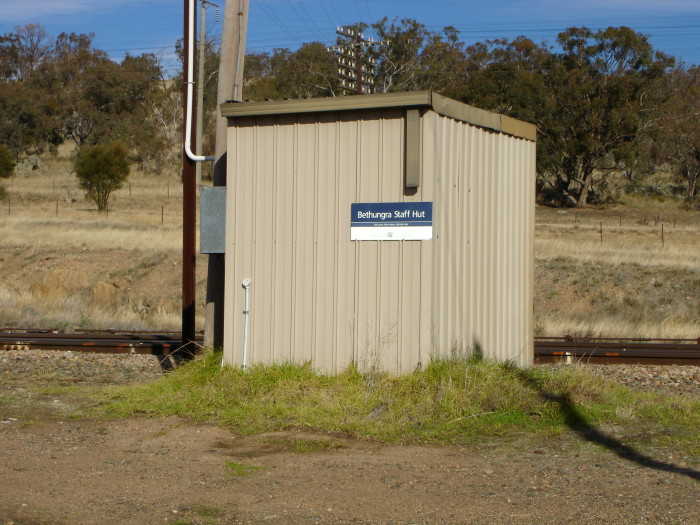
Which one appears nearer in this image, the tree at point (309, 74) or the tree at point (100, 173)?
the tree at point (100, 173)

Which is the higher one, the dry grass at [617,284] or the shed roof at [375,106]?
the shed roof at [375,106]

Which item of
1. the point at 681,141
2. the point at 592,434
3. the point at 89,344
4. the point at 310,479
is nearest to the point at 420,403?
the point at 592,434

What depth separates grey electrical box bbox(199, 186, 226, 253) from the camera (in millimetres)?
9219

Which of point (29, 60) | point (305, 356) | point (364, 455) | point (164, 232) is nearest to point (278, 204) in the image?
point (305, 356)

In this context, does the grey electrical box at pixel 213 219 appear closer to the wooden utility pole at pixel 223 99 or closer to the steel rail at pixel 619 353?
the wooden utility pole at pixel 223 99

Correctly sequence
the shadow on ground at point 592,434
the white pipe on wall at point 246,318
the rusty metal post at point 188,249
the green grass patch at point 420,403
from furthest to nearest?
the rusty metal post at point 188,249
the white pipe on wall at point 246,318
the green grass patch at point 420,403
the shadow on ground at point 592,434

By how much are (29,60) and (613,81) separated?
54.4m

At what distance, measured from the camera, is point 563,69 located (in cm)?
4912

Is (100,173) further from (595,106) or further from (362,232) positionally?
(362,232)

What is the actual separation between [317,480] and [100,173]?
40.4 metres

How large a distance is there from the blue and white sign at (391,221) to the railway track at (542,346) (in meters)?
A: 3.98

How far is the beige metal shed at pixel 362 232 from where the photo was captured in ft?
27.4

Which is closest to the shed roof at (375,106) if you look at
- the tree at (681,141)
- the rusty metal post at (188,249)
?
A: the rusty metal post at (188,249)

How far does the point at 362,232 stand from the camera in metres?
8.60
